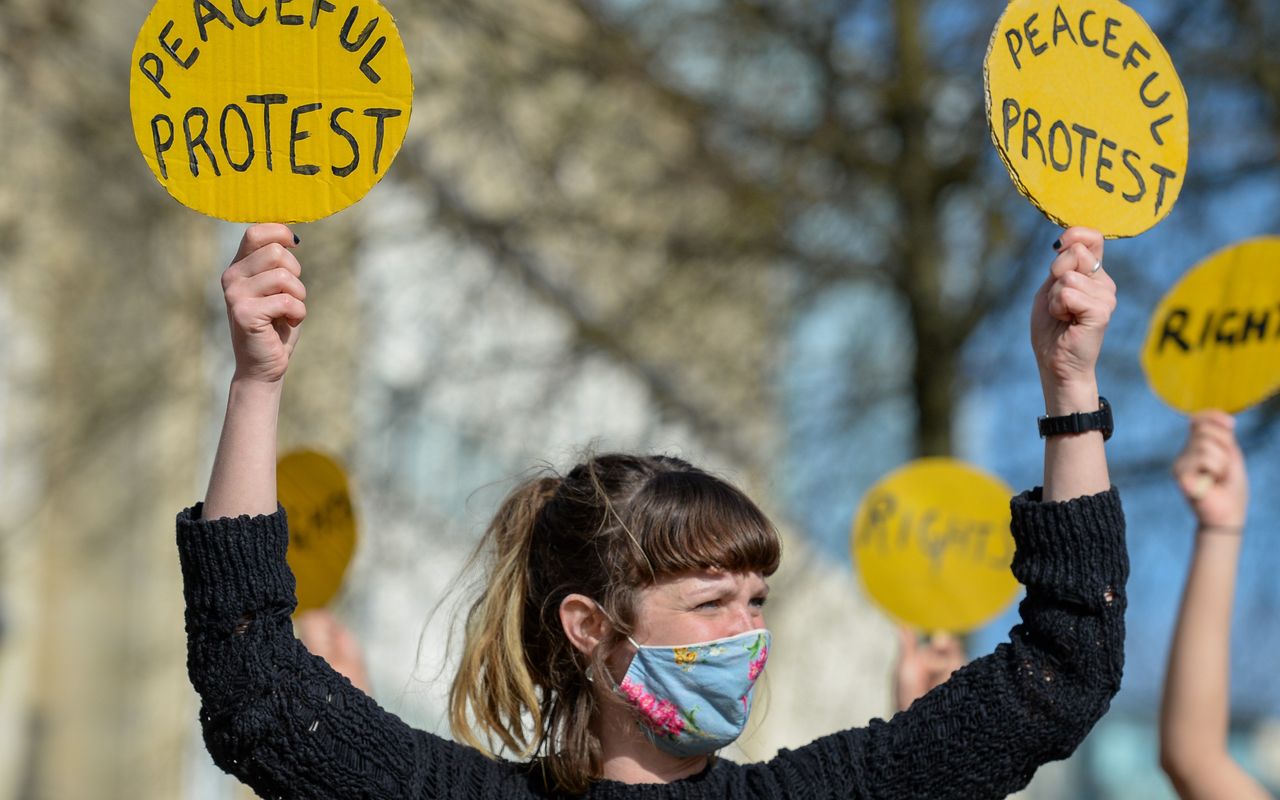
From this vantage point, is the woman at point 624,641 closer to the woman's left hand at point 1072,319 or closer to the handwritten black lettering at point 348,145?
the woman's left hand at point 1072,319

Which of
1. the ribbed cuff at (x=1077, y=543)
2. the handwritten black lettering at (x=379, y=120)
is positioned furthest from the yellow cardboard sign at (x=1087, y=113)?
the handwritten black lettering at (x=379, y=120)

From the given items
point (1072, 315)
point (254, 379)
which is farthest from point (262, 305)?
point (1072, 315)

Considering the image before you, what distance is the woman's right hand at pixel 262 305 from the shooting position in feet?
6.66

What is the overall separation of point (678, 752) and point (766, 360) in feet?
18.7

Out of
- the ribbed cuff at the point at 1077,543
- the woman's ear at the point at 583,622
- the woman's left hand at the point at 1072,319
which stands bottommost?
the ribbed cuff at the point at 1077,543

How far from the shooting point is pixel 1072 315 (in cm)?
217

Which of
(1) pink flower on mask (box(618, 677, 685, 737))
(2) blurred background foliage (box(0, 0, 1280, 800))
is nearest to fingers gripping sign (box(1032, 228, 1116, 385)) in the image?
(1) pink flower on mask (box(618, 677, 685, 737))

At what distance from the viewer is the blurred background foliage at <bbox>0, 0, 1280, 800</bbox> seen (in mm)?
7098

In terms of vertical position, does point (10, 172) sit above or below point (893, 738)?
above

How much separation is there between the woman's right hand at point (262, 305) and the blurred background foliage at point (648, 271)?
16.7ft

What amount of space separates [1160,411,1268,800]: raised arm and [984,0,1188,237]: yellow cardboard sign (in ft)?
2.00

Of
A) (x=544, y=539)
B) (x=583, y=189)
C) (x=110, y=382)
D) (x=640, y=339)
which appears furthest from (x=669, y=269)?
(x=544, y=539)

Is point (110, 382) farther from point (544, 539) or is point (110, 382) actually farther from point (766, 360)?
point (544, 539)

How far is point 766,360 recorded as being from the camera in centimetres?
789
